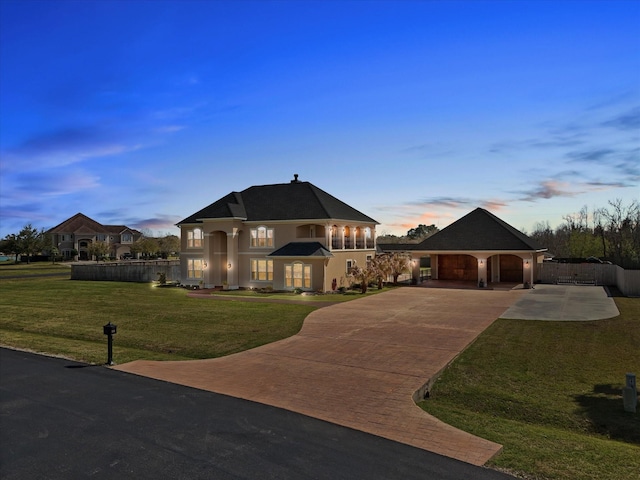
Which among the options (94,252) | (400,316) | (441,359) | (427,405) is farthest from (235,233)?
(94,252)

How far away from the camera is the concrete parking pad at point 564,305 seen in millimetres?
21219

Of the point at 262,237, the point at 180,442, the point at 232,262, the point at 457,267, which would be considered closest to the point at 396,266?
the point at 457,267

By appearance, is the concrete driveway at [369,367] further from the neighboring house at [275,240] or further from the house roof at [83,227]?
the house roof at [83,227]

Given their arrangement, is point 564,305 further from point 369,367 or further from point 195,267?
point 195,267

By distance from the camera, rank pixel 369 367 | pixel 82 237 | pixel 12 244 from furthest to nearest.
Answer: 1. pixel 82 237
2. pixel 12 244
3. pixel 369 367

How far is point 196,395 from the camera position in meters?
10.3

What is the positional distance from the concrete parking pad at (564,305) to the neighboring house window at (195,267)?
25879 millimetres

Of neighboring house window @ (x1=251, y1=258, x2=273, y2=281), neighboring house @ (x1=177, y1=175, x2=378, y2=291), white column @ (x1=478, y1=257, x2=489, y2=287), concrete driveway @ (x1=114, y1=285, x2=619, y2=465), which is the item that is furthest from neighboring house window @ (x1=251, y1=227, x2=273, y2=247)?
white column @ (x1=478, y1=257, x2=489, y2=287)

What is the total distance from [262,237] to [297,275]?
4.98 metres

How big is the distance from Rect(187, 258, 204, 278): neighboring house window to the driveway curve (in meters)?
18.9

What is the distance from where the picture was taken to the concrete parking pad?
2122 centimetres

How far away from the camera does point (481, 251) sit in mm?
35188

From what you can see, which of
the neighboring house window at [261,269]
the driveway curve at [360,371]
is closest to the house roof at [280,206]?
the neighboring house window at [261,269]

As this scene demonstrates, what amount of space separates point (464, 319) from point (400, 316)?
313 centimetres
